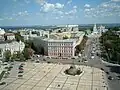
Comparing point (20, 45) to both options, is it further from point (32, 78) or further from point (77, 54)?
point (32, 78)

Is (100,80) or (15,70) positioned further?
(15,70)

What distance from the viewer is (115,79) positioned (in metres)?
33.7

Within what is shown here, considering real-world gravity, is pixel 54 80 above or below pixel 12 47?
below

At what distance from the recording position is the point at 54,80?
33.2 m

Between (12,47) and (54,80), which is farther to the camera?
(12,47)

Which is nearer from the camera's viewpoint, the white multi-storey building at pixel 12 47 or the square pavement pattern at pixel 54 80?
the square pavement pattern at pixel 54 80

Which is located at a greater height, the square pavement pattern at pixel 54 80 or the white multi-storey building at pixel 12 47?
the white multi-storey building at pixel 12 47

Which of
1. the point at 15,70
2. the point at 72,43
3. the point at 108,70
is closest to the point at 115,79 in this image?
the point at 108,70

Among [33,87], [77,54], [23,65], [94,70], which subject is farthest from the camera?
[77,54]

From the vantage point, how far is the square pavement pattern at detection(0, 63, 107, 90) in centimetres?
Answer: 2975

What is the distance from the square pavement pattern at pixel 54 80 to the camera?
2975cm

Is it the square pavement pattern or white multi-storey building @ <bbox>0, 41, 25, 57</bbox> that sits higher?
white multi-storey building @ <bbox>0, 41, 25, 57</bbox>

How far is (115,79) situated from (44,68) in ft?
46.7

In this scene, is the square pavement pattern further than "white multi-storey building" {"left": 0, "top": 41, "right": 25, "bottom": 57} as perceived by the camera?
No
